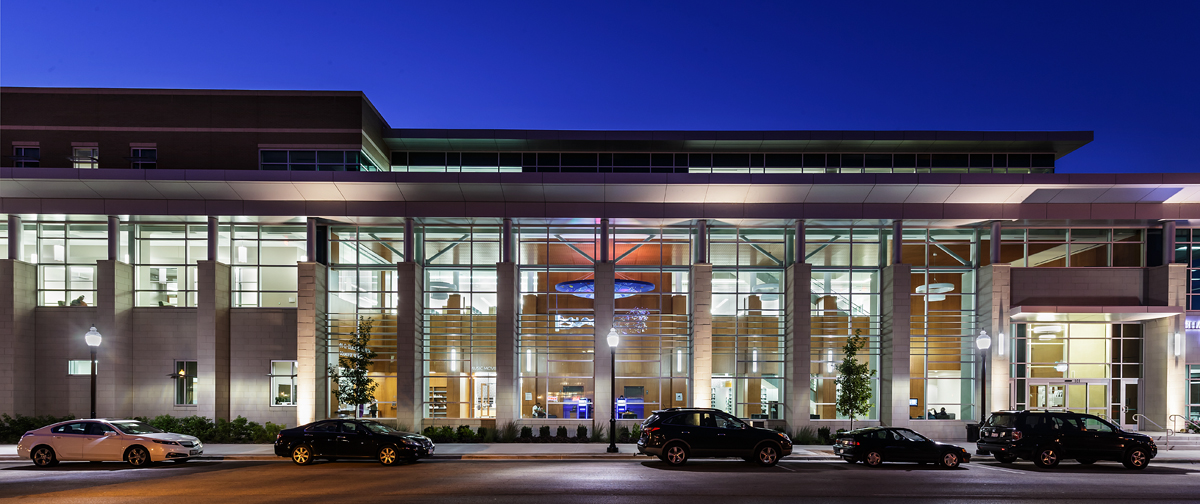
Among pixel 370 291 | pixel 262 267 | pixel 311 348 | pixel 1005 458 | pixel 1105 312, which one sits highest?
pixel 262 267

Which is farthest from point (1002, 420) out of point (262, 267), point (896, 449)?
point (262, 267)

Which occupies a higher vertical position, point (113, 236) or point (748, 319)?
point (113, 236)

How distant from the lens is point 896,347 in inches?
1089

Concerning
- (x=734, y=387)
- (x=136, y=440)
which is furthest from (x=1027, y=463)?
(x=136, y=440)

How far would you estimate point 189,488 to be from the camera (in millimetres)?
15977

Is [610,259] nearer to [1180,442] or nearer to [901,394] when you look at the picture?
[901,394]

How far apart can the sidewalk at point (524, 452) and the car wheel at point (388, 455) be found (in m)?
1.99

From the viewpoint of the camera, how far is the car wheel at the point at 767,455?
19.8m

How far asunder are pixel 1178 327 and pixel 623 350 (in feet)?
72.3

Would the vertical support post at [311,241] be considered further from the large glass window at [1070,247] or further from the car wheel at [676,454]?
the large glass window at [1070,247]

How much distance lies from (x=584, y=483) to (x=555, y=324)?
13238mm

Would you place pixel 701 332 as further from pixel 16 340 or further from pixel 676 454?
pixel 16 340

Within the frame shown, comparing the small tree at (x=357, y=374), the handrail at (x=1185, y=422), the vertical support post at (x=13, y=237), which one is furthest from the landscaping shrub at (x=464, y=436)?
the handrail at (x=1185, y=422)

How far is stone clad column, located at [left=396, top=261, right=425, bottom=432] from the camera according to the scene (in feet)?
89.0
